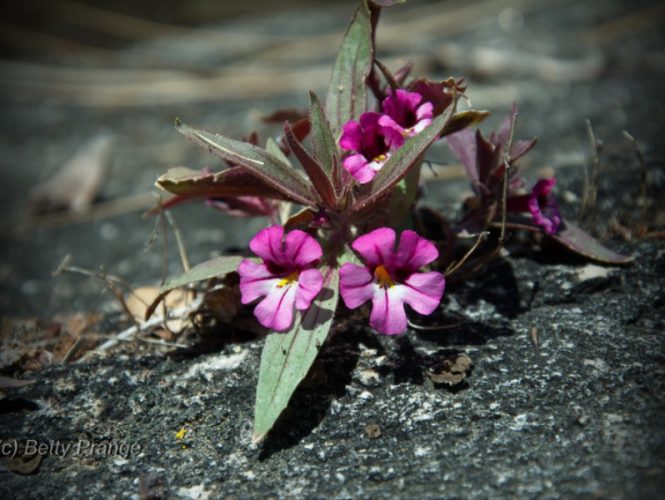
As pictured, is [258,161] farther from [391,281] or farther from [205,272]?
[391,281]

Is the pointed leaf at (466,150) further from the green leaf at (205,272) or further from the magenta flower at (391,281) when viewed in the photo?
the green leaf at (205,272)

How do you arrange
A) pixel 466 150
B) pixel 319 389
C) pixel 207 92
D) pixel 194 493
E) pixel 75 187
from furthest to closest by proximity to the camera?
pixel 207 92 < pixel 75 187 < pixel 466 150 < pixel 319 389 < pixel 194 493

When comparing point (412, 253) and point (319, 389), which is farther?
point (319, 389)

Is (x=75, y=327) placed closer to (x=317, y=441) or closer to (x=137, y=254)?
(x=137, y=254)

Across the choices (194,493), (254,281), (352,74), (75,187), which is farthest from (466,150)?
(75,187)

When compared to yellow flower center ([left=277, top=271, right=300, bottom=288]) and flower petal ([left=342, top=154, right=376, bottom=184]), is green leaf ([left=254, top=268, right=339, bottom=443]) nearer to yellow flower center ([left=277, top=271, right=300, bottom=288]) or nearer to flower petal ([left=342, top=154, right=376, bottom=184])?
yellow flower center ([left=277, top=271, right=300, bottom=288])

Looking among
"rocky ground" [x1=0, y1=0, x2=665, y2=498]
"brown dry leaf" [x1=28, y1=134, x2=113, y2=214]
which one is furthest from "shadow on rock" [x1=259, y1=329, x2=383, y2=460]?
"brown dry leaf" [x1=28, y1=134, x2=113, y2=214]
